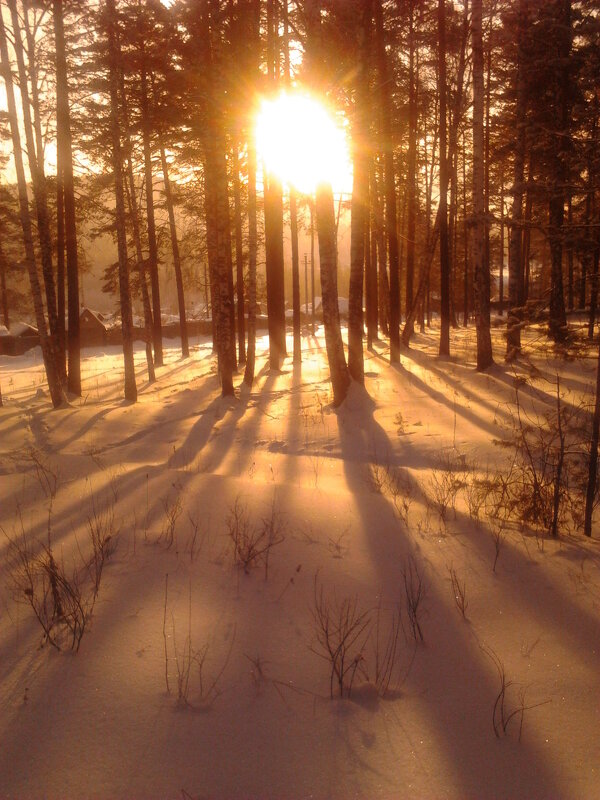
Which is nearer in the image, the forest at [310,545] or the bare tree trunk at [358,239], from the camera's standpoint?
the forest at [310,545]

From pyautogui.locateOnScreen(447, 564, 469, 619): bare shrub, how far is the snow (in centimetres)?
4

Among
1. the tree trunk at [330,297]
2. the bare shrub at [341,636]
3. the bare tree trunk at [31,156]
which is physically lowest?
the bare shrub at [341,636]

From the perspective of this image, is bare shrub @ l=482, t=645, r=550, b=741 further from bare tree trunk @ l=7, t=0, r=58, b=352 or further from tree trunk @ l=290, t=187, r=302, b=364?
tree trunk @ l=290, t=187, r=302, b=364

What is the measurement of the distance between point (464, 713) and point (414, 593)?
124 centimetres

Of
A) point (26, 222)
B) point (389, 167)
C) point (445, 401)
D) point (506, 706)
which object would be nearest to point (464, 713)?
point (506, 706)

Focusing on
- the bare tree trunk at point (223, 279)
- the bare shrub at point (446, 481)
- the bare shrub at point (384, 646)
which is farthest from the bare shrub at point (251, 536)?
the bare tree trunk at point (223, 279)

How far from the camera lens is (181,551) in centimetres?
509

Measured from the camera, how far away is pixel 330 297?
513 inches

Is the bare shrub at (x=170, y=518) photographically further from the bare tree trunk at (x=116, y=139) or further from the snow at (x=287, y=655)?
the bare tree trunk at (x=116, y=139)

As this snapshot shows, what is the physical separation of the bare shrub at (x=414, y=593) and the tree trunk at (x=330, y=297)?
26.6 feet

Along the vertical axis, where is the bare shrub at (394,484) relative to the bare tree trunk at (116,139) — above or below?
below

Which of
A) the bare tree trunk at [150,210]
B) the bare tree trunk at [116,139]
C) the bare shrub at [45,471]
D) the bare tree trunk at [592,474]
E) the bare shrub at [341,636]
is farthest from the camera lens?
the bare tree trunk at [150,210]

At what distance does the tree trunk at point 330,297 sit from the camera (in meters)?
12.9

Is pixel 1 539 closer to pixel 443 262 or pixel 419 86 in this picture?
pixel 443 262
